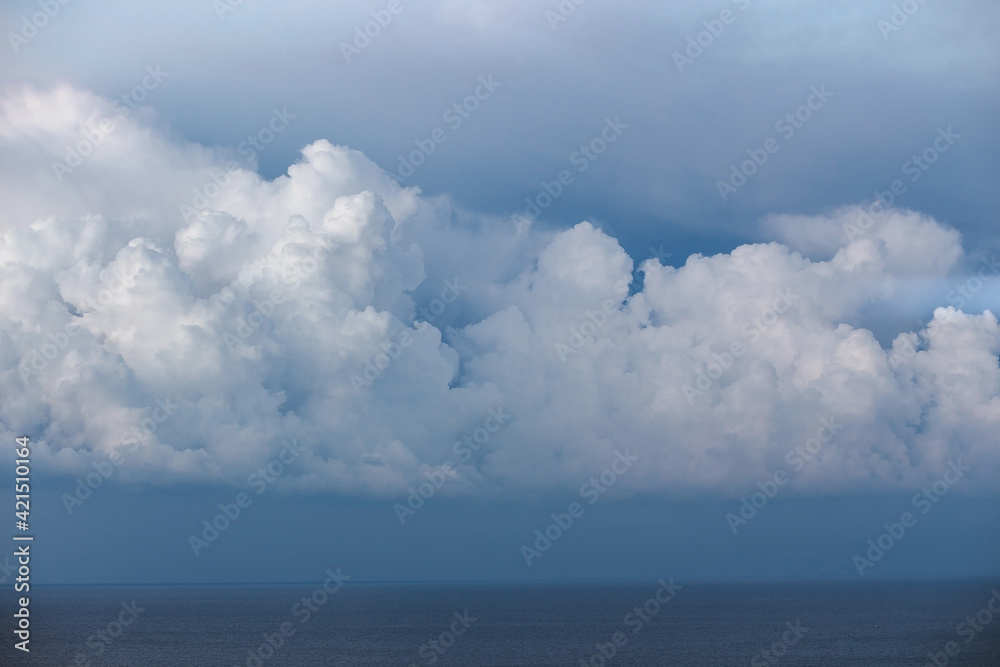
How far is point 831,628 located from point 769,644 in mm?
41157

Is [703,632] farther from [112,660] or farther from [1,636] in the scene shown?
[1,636]

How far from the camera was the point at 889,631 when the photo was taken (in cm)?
18300

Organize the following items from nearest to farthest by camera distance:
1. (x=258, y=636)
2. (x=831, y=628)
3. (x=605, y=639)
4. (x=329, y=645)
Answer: (x=329, y=645) → (x=605, y=639) → (x=258, y=636) → (x=831, y=628)

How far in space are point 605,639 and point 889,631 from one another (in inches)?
2432

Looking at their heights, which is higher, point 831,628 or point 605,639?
point 831,628

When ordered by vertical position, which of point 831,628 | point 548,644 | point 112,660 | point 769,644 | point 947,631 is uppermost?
point 947,631

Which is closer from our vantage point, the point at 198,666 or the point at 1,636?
the point at 198,666

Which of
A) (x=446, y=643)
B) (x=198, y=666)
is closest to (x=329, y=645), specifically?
(x=446, y=643)

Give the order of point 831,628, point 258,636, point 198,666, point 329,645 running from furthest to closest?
point 831,628, point 258,636, point 329,645, point 198,666

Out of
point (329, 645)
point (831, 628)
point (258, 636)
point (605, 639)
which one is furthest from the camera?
point (831, 628)

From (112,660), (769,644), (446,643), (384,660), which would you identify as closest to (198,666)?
(112,660)

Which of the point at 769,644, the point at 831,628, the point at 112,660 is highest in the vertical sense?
the point at 831,628

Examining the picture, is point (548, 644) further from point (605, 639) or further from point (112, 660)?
point (112, 660)

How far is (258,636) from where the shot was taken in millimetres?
175375
